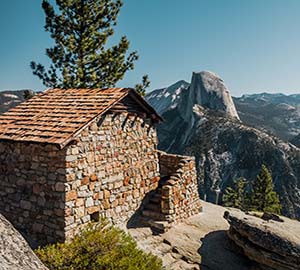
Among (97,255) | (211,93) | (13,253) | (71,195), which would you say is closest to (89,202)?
(71,195)

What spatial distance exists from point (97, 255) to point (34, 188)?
292 cm

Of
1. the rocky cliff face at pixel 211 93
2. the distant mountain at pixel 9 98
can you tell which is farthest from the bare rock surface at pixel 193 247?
the rocky cliff face at pixel 211 93

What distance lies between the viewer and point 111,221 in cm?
1034

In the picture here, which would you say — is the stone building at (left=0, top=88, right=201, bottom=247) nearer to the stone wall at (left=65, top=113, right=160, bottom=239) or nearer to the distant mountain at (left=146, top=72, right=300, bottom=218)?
the stone wall at (left=65, top=113, right=160, bottom=239)

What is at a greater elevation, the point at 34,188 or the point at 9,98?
the point at 9,98

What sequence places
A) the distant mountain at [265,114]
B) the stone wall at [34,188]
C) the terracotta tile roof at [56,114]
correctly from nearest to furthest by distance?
the stone wall at [34,188] → the terracotta tile roof at [56,114] → the distant mountain at [265,114]

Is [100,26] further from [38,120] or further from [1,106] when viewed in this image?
[1,106]

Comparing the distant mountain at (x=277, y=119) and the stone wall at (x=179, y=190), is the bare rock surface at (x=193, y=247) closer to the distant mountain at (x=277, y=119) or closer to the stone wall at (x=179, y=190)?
the stone wall at (x=179, y=190)

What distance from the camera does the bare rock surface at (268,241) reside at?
945 cm

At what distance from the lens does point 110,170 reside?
1029 centimetres

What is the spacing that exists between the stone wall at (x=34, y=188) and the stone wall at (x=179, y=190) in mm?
4215

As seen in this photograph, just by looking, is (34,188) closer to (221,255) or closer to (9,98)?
(221,255)

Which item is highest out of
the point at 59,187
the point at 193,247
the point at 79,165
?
the point at 79,165

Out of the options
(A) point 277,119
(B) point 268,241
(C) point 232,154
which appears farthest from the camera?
(A) point 277,119
